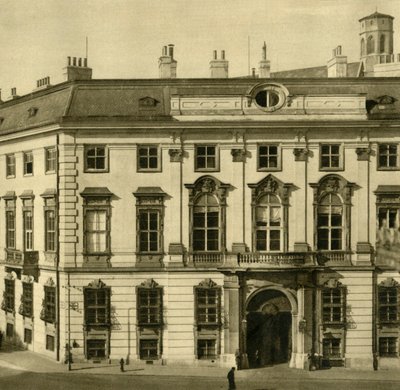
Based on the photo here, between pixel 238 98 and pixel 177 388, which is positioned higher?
pixel 238 98

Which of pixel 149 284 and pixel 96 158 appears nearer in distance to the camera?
pixel 149 284

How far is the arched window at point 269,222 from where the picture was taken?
41844mm

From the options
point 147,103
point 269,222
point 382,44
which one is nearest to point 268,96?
point 147,103

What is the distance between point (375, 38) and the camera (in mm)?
85875

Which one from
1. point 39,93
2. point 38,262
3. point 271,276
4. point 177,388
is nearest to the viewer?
point 177,388

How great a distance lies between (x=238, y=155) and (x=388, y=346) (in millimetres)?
13705

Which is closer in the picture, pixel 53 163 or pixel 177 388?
pixel 177 388

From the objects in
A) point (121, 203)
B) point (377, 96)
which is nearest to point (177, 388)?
point (121, 203)

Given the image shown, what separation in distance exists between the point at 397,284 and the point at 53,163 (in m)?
20.7

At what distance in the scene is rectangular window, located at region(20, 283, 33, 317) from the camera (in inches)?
1790

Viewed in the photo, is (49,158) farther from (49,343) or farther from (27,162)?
(49,343)

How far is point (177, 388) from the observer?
37.5m

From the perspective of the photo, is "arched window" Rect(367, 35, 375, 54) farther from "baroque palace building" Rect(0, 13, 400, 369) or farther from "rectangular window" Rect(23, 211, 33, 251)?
"rectangular window" Rect(23, 211, 33, 251)

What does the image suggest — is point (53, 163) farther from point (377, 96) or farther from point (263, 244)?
Result: point (377, 96)
